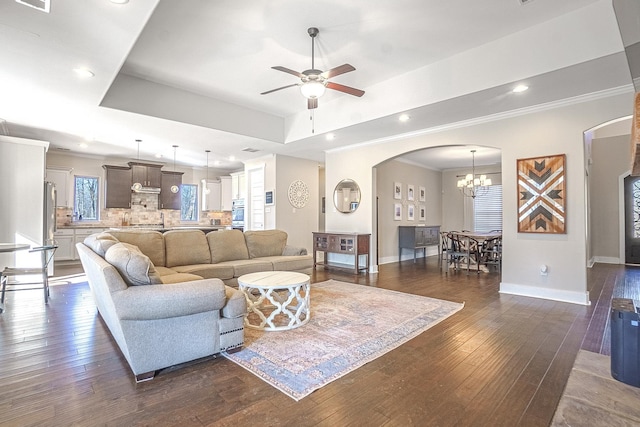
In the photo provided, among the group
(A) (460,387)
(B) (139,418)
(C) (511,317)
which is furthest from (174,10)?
(C) (511,317)

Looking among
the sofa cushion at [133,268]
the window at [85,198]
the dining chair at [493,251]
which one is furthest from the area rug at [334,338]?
the window at [85,198]

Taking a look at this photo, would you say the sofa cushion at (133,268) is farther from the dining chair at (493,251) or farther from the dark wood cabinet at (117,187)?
the dark wood cabinet at (117,187)

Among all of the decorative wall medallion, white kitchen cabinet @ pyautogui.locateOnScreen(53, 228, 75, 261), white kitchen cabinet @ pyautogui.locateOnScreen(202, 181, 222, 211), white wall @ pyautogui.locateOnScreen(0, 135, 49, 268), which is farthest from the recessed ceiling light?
white kitchen cabinet @ pyautogui.locateOnScreen(202, 181, 222, 211)

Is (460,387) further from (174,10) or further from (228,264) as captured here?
(174,10)

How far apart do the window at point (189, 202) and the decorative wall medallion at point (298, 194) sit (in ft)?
13.1

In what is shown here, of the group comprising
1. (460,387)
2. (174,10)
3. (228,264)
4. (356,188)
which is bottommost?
(460,387)

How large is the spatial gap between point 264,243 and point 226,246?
68 centimetres

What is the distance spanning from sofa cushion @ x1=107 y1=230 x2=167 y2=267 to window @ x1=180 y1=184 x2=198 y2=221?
5.69 metres

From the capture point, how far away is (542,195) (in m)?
4.40

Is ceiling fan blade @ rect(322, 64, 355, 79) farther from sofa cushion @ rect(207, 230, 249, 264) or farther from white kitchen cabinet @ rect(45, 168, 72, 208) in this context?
white kitchen cabinet @ rect(45, 168, 72, 208)

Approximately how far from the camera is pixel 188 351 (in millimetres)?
2391

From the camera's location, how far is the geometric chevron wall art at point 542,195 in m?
4.24

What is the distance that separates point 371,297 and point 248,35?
11.9 feet

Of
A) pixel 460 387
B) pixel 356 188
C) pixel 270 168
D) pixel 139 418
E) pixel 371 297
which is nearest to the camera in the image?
pixel 139 418
